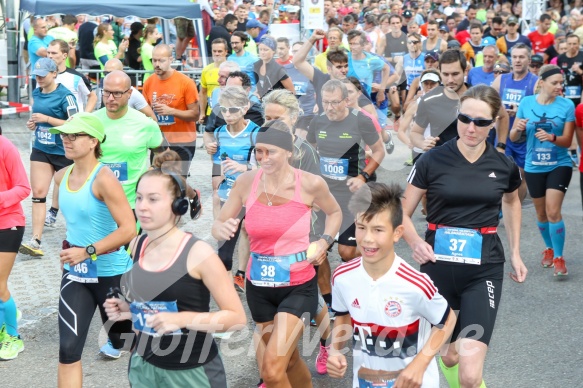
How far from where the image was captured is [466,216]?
16.5 ft

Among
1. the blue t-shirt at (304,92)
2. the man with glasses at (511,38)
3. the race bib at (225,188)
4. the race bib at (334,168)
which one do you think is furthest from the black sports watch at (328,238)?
the man with glasses at (511,38)

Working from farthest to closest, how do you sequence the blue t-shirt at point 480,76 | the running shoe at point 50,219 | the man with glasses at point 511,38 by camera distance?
the man with glasses at point 511,38 → the blue t-shirt at point 480,76 → the running shoe at point 50,219

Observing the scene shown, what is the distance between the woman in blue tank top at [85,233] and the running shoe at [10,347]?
145 centimetres

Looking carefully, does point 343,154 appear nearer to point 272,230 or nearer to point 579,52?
point 272,230

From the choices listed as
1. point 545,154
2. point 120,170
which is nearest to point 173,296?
point 120,170

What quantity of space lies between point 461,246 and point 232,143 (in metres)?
3.06

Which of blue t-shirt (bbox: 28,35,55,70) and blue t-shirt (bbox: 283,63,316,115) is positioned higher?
blue t-shirt (bbox: 283,63,316,115)

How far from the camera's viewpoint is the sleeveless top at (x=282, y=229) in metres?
5.12

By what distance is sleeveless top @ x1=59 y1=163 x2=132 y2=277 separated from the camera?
514cm

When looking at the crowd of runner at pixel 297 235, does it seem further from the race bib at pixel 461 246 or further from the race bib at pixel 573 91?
the race bib at pixel 573 91

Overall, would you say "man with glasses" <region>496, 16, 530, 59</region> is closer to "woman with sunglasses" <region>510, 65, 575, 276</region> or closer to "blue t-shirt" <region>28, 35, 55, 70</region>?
"blue t-shirt" <region>28, 35, 55, 70</region>

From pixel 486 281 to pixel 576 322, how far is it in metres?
2.53

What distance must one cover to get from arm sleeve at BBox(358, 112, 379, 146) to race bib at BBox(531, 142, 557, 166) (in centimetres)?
180

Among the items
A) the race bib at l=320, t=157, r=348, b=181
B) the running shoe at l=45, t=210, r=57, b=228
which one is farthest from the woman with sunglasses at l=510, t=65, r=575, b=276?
the running shoe at l=45, t=210, r=57, b=228
